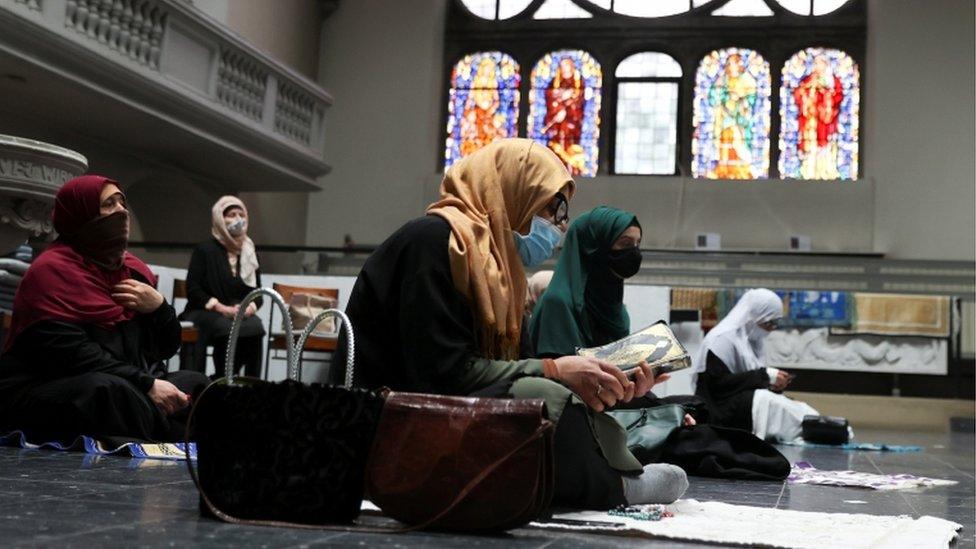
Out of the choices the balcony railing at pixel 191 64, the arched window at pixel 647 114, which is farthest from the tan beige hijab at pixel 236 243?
the arched window at pixel 647 114

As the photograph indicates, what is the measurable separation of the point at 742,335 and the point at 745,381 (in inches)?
15.4

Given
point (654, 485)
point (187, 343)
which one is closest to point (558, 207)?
point (654, 485)

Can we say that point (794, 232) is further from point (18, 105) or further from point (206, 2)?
point (18, 105)

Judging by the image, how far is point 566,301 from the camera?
4613mm

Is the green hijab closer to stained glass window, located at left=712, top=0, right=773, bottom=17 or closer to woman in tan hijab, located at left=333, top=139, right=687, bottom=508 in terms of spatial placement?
woman in tan hijab, located at left=333, top=139, right=687, bottom=508

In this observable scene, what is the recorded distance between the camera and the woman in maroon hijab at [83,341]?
4.28 m

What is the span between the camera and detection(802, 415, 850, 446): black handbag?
25.2 feet

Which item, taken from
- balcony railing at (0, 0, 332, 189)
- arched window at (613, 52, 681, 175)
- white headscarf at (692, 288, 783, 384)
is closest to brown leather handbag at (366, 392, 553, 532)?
white headscarf at (692, 288, 783, 384)

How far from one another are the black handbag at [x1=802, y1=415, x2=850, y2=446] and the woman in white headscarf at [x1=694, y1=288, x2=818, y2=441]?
0.06 meters

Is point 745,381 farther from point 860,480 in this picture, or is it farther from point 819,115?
point 819,115

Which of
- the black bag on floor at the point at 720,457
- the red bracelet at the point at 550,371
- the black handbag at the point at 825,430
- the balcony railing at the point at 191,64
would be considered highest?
the balcony railing at the point at 191,64

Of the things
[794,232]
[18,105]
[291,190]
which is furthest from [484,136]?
[18,105]

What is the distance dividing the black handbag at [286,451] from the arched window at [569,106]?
13.6 meters

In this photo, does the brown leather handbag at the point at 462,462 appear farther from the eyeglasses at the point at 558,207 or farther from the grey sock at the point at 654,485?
the eyeglasses at the point at 558,207
